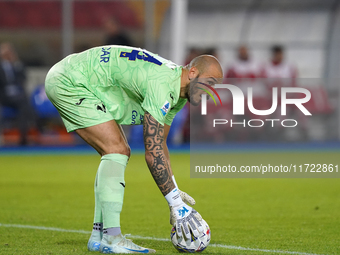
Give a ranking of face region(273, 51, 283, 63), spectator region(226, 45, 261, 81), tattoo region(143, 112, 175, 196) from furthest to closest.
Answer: face region(273, 51, 283, 63)
spectator region(226, 45, 261, 81)
tattoo region(143, 112, 175, 196)

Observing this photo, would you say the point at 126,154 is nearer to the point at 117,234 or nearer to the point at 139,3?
the point at 117,234

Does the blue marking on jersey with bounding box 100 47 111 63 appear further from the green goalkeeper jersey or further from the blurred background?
the blurred background

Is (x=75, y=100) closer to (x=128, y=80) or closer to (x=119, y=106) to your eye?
(x=119, y=106)

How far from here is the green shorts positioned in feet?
15.4

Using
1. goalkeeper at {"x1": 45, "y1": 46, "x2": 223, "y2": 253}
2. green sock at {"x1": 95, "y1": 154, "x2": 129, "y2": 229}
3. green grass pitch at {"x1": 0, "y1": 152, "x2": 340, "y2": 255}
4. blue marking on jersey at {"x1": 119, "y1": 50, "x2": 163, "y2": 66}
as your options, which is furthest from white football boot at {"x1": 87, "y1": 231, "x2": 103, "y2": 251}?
blue marking on jersey at {"x1": 119, "y1": 50, "x2": 163, "y2": 66}

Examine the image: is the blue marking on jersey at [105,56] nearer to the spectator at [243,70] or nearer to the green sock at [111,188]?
the green sock at [111,188]

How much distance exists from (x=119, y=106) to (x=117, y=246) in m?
1.09

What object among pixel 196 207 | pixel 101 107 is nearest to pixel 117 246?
pixel 101 107

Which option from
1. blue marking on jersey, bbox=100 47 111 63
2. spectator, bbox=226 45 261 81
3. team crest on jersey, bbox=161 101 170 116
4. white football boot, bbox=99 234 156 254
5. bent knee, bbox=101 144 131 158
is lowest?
spectator, bbox=226 45 261 81

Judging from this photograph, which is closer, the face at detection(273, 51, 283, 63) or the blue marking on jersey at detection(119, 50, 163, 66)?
the blue marking on jersey at detection(119, 50, 163, 66)

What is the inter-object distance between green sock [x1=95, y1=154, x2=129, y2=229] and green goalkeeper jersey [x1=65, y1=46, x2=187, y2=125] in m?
0.39

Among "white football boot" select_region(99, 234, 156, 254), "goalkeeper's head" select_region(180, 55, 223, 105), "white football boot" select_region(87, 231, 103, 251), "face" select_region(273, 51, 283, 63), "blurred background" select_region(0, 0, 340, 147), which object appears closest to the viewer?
"white football boot" select_region(99, 234, 156, 254)

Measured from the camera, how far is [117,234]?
4570 mm

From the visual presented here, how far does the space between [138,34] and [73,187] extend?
1414cm
